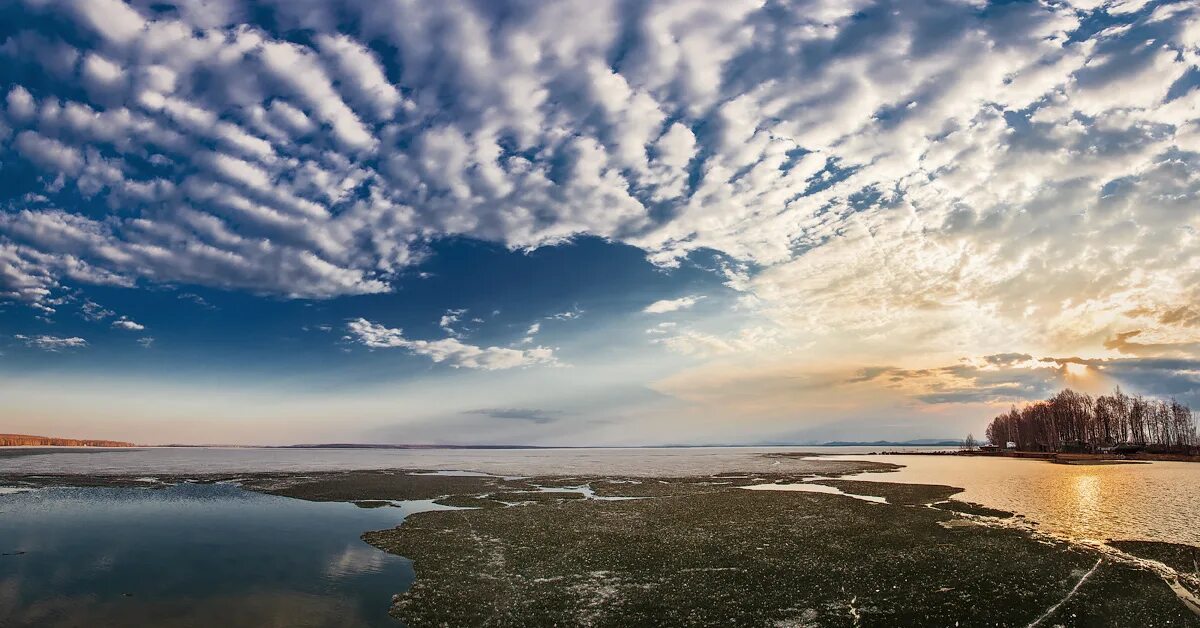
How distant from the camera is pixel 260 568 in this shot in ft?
84.8

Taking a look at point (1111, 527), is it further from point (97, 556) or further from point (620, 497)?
point (97, 556)

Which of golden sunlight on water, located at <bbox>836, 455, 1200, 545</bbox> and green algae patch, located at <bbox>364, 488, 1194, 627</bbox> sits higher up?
green algae patch, located at <bbox>364, 488, 1194, 627</bbox>

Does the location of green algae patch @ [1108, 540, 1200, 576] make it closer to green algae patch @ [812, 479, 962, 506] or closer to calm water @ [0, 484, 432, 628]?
green algae patch @ [812, 479, 962, 506]

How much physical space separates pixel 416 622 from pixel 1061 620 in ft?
68.7

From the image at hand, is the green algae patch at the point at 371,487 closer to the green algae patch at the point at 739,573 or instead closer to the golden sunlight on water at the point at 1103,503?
the green algae patch at the point at 739,573

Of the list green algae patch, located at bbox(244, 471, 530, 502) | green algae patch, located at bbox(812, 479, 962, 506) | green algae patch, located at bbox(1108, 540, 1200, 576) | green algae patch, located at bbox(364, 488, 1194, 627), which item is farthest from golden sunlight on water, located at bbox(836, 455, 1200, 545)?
green algae patch, located at bbox(244, 471, 530, 502)

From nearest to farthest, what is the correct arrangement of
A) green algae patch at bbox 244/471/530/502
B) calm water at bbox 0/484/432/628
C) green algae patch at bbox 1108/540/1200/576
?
calm water at bbox 0/484/432/628, green algae patch at bbox 1108/540/1200/576, green algae patch at bbox 244/471/530/502

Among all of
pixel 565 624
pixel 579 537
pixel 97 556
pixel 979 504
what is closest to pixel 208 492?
pixel 97 556

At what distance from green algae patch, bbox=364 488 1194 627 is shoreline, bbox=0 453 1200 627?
0.10 metres

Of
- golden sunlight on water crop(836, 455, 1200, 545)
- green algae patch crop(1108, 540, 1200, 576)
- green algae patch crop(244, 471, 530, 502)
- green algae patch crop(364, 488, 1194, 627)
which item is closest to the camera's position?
green algae patch crop(364, 488, 1194, 627)

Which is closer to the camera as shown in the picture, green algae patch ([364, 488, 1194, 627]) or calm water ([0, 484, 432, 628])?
green algae patch ([364, 488, 1194, 627])

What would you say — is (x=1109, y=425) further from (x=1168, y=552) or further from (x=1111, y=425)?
(x=1168, y=552)

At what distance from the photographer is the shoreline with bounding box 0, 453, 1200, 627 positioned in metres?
19.1

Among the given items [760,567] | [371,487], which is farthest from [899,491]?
[371,487]
